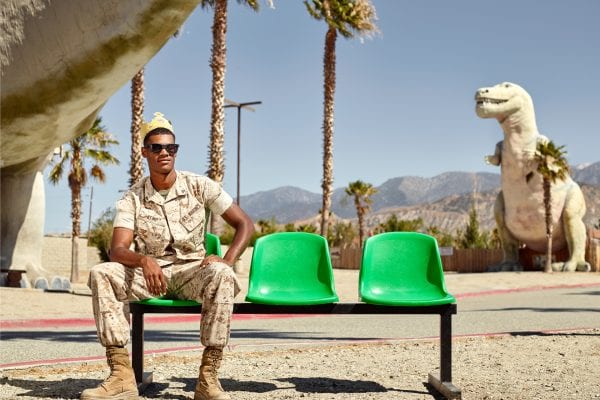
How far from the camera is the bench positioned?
4855 mm

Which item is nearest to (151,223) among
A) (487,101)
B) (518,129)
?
(487,101)

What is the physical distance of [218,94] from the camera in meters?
22.5

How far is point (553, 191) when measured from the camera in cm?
2894

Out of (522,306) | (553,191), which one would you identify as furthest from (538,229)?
(522,306)

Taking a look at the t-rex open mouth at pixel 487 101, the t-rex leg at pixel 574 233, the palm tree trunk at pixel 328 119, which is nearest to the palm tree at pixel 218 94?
the palm tree trunk at pixel 328 119

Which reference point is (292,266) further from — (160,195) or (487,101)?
(487,101)

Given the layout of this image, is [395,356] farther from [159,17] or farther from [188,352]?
[159,17]

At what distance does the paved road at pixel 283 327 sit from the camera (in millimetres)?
7703

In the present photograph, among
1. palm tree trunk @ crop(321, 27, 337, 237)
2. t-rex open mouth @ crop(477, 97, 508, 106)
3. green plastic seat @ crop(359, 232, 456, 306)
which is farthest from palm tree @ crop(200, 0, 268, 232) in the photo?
green plastic seat @ crop(359, 232, 456, 306)

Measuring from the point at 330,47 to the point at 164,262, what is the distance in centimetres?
2520

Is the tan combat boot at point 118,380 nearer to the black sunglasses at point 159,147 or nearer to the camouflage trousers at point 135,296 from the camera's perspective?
the camouflage trousers at point 135,296

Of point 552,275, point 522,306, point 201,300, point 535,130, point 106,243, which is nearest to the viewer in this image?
point 201,300

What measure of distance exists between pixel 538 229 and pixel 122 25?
87.1 ft

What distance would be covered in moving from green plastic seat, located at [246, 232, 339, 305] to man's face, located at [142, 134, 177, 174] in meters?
0.94
